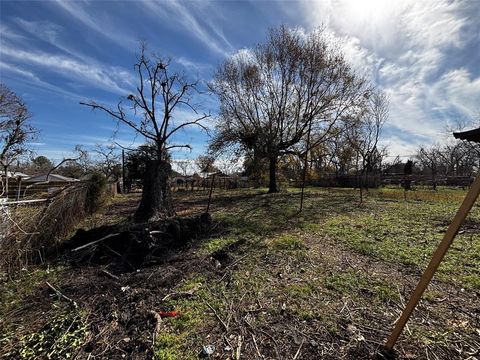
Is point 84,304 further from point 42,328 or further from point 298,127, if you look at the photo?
point 298,127

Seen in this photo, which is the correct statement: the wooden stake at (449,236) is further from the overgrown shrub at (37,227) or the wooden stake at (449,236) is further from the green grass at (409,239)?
the overgrown shrub at (37,227)

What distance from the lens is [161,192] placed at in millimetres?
7801

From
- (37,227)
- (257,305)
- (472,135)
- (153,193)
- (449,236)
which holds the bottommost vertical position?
(257,305)

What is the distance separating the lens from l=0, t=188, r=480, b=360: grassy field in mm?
2375

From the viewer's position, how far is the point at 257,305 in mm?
3100

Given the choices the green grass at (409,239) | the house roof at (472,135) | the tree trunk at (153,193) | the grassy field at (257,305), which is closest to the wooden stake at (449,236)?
the house roof at (472,135)

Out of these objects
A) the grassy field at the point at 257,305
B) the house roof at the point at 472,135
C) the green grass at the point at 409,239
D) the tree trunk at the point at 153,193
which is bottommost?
the grassy field at the point at 257,305

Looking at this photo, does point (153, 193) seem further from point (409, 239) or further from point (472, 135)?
point (472, 135)

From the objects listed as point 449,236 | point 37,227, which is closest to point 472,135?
point 449,236

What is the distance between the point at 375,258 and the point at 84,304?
14.8 ft

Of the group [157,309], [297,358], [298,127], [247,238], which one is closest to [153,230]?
[247,238]

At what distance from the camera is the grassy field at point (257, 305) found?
2375 mm

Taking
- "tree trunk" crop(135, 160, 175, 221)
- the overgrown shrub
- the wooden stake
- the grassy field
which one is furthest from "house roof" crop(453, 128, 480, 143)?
"tree trunk" crop(135, 160, 175, 221)

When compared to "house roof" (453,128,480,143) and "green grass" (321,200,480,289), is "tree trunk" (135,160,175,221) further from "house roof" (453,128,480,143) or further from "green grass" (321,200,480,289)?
"house roof" (453,128,480,143)
